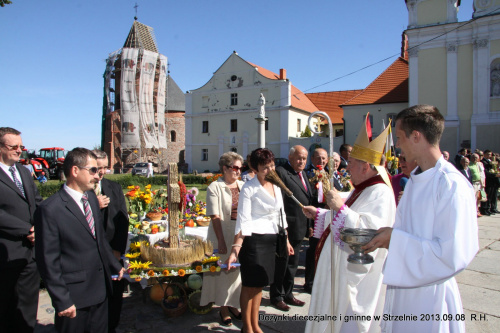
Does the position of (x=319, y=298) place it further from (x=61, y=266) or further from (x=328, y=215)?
(x=61, y=266)

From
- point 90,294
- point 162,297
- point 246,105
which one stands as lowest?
point 162,297

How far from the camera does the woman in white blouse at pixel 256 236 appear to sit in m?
3.36

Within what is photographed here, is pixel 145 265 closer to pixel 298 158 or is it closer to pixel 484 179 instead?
pixel 298 158

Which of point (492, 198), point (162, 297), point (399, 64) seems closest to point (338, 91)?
point (399, 64)

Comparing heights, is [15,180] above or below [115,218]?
above

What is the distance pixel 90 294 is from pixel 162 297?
190cm

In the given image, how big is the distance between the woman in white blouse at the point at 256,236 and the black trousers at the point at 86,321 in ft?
3.76

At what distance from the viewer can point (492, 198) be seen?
36.4ft

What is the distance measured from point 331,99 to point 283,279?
37954 millimetres

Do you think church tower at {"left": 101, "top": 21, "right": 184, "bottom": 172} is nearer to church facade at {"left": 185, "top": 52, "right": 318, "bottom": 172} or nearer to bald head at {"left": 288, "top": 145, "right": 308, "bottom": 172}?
church facade at {"left": 185, "top": 52, "right": 318, "bottom": 172}

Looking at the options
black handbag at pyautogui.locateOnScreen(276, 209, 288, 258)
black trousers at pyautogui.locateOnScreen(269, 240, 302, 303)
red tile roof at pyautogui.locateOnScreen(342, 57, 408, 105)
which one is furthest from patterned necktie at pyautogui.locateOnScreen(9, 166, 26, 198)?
red tile roof at pyautogui.locateOnScreen(342, 57, 408, 105)

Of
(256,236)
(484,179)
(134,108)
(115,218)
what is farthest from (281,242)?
(134,108)

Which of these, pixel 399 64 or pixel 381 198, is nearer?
pixel 381 198

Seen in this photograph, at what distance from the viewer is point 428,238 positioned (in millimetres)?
1818
